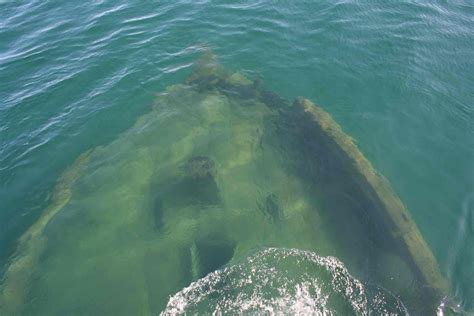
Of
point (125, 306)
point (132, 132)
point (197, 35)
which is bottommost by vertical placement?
point (125, 306)

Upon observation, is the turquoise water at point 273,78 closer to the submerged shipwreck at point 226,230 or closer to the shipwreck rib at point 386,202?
the shipwreck rib at point 386,202

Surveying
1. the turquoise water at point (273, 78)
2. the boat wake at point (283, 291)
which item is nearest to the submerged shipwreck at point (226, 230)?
the boat wake at point (283, 291)

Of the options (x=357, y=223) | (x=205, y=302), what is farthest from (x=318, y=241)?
(x=205, y=302)

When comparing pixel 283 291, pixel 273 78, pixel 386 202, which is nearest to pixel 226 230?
pixel 283 291

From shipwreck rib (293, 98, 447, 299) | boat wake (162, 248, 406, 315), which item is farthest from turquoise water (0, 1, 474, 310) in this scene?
boat wake (162, 248, 406, 315)

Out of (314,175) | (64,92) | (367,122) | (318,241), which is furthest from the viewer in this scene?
(64,92)

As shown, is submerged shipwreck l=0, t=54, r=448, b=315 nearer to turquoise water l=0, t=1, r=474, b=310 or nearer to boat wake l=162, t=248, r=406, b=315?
boat wake l=162, t=248, r=406, b=315

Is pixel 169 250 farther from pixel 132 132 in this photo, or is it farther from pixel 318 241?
pixel 132 132
